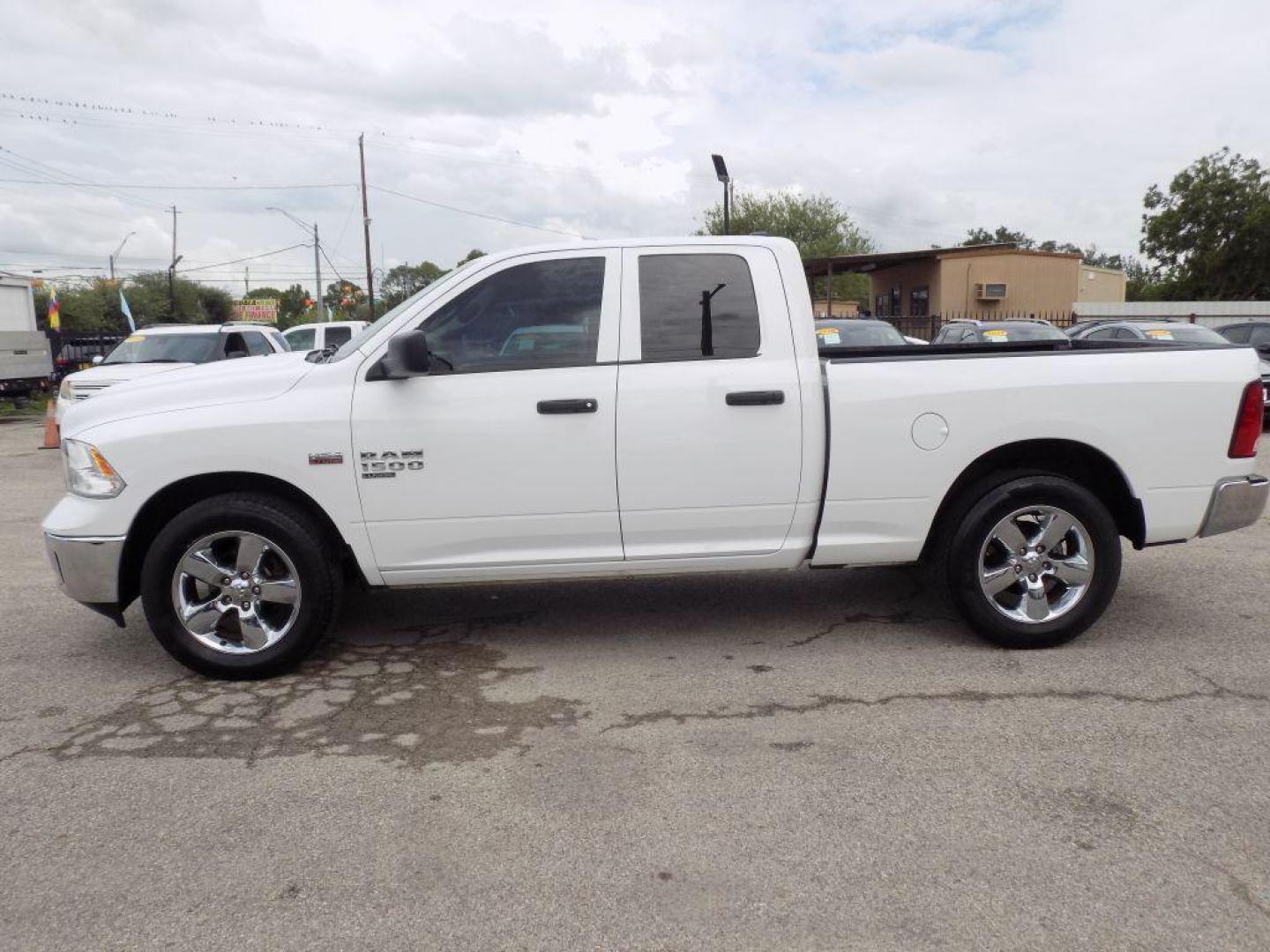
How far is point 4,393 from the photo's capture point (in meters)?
20.4

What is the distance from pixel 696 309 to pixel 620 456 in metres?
0.78

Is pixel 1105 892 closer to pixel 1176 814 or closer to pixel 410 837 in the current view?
pixel 1176 814

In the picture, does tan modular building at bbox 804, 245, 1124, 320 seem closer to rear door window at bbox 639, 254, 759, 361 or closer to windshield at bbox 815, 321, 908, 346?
windshield at bbox 815, 321, 908, 346

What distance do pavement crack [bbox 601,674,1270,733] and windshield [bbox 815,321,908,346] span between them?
898 cm

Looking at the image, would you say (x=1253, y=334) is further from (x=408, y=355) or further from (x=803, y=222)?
(x=803, y=222)

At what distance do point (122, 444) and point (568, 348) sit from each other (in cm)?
200

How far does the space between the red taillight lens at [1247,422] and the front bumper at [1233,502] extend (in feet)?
Result: 0.44

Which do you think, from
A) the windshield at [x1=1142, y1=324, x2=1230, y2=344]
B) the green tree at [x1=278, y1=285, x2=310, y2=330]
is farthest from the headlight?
the green tree at [x1=278, y1=285, x2=310, y2=330]

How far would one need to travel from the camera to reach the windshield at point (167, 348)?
12.9 metres

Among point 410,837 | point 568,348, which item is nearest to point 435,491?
point 568,348

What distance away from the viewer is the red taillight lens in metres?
4.55

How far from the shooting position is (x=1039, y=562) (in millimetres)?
4621

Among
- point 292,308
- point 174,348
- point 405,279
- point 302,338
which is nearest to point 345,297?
point 405,279

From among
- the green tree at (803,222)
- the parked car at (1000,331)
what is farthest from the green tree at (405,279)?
the parked car at (1000,331)
